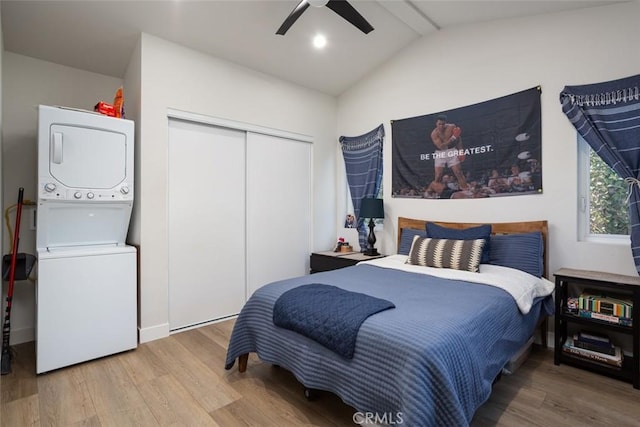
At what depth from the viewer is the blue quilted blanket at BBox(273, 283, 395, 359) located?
149 cm

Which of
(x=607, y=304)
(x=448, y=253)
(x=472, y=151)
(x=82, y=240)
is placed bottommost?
(x=607, y=304)

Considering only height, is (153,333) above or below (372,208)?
below

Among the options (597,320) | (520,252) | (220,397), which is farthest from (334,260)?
(597,320)

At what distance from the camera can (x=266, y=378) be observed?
2.10m

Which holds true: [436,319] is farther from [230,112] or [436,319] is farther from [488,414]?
[230,112]

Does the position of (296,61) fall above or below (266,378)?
above

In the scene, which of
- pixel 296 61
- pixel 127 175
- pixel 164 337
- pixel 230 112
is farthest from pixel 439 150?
pixel 164 337

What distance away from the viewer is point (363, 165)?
4008 mm

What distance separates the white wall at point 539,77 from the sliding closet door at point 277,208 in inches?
45.3

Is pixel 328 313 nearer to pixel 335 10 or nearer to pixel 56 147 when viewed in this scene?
pixel 335 10

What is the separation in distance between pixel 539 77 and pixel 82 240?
396cm

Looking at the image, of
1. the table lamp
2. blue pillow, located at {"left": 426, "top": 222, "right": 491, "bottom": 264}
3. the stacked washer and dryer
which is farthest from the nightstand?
the stacked washer and dryer

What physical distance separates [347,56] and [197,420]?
→ 11.6 ft

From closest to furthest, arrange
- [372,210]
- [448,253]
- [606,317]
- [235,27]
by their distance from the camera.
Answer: [606,317], [448,253], [235,27], [372,210]
